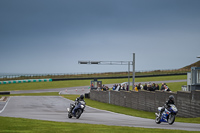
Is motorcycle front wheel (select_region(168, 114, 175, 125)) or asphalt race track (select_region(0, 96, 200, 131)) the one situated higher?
motorcycle front wheel (select_region(168, 114, 175, 125))

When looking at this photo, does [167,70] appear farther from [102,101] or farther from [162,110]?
[162,110]

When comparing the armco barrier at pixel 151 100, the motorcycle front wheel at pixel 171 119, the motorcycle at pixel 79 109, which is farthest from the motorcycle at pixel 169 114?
the armco barrier at pixel 151 100

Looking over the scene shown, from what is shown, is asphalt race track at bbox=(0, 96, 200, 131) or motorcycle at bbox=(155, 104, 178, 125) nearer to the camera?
asphalt race track at bbox=(0, 96, 200, 131)

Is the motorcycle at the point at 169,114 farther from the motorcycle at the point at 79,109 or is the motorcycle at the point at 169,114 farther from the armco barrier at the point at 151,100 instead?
the armco barrier at the point at 151,100

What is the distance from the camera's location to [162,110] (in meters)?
16.1

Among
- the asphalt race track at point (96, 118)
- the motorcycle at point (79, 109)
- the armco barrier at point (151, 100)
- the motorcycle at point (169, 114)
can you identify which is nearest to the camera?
the asphalt race track at point (96, 118)

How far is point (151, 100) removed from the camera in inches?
1062

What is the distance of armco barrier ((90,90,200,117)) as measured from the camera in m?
20.6

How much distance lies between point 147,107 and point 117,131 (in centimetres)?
1622

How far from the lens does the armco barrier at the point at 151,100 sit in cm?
2056

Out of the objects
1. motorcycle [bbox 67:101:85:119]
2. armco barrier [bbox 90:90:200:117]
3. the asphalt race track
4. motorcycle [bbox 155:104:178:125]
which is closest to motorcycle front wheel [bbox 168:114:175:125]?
motorcycle [bbox 155:104:178:125]

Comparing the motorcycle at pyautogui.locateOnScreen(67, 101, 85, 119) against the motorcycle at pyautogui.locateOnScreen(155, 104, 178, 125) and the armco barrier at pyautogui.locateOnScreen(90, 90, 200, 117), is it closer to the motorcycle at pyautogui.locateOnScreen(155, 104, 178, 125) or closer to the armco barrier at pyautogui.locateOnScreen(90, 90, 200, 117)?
the motorcycle at pyautogui.locateOnScreen(155, 104, 178, 125)

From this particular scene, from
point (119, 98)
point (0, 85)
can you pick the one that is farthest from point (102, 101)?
point (0, 85)

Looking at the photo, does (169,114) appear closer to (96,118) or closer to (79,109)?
(96,118)
